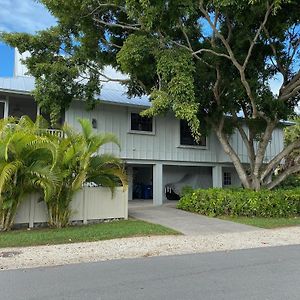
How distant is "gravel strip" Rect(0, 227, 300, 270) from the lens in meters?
8.16

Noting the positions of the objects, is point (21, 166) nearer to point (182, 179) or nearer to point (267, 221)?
point (267, 221)

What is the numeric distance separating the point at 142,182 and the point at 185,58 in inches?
461

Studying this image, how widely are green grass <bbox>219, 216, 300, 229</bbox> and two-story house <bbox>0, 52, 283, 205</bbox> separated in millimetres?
6035

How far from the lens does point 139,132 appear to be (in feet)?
65.2

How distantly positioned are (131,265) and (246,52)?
11590 millimetres

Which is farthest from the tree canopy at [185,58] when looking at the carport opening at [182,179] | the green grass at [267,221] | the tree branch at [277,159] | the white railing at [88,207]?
the carport opening at [182,179]

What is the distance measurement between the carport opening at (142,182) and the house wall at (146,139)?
2.95 m

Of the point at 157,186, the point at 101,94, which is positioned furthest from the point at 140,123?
the point at 157,186

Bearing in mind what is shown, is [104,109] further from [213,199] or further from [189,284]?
[189,284]

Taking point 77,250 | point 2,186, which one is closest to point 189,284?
point 77,250

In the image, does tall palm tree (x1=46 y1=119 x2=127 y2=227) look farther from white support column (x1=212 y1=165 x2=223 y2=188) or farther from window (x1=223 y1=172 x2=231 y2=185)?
window (x1=223 y1=172 x2=231 y2=185)

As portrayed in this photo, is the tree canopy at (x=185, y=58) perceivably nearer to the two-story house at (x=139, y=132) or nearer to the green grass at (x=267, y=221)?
the two-story house at (x=139, y=132)

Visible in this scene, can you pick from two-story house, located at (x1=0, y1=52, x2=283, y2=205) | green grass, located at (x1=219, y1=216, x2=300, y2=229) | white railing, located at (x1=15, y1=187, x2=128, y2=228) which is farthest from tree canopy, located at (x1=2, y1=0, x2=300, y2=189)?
white railing, located at (x1=15, y1=187, x2=128, y2=228)

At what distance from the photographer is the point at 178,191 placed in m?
23.5
